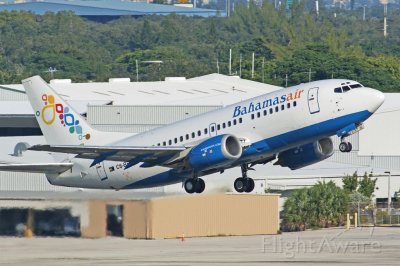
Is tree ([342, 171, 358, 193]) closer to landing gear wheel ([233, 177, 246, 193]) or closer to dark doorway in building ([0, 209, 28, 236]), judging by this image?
landing gear wheel ([233, 177, 246, 193])

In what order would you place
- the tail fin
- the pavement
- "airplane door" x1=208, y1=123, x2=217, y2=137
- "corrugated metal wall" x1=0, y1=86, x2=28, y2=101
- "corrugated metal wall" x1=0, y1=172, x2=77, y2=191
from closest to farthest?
the pavement
"airplane door" x1=208, y1=123, x2=217, y2=137
the tail fin
"corrugated metal wall" x1=0, y1=172, x2=77, y2=191
"corrugated metal wall" x1=0, y1=86, x2=28, y2=101

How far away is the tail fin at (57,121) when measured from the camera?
3041 inches

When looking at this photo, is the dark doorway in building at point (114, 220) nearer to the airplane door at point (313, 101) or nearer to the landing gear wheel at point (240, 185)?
the landing gear wheel at point (240, 185)

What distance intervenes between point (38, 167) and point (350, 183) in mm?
43910

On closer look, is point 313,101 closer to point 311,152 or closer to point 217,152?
point 311,152

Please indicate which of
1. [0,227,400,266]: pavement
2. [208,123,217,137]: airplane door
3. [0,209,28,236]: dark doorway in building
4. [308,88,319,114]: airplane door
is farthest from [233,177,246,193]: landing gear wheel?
[0,209,28,236]: dark doorway in building

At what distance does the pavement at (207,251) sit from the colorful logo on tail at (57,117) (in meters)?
6.58

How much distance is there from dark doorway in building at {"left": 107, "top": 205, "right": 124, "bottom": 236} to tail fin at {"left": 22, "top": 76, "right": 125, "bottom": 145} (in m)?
9.17

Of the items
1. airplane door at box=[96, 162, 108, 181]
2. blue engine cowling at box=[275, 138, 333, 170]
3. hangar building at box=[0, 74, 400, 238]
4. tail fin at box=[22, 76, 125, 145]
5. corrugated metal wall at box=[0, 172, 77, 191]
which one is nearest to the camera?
blue engine cowling at box=[275, 138, 333, 170]

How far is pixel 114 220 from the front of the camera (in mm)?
68312

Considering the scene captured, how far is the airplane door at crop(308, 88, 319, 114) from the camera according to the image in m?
67.8

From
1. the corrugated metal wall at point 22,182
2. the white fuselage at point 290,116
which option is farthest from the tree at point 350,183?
the white fuselage at point 290,116

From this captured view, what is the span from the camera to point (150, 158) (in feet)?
236

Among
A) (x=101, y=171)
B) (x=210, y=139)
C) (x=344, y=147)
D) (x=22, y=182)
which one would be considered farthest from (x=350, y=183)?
(x=344, y=147)
